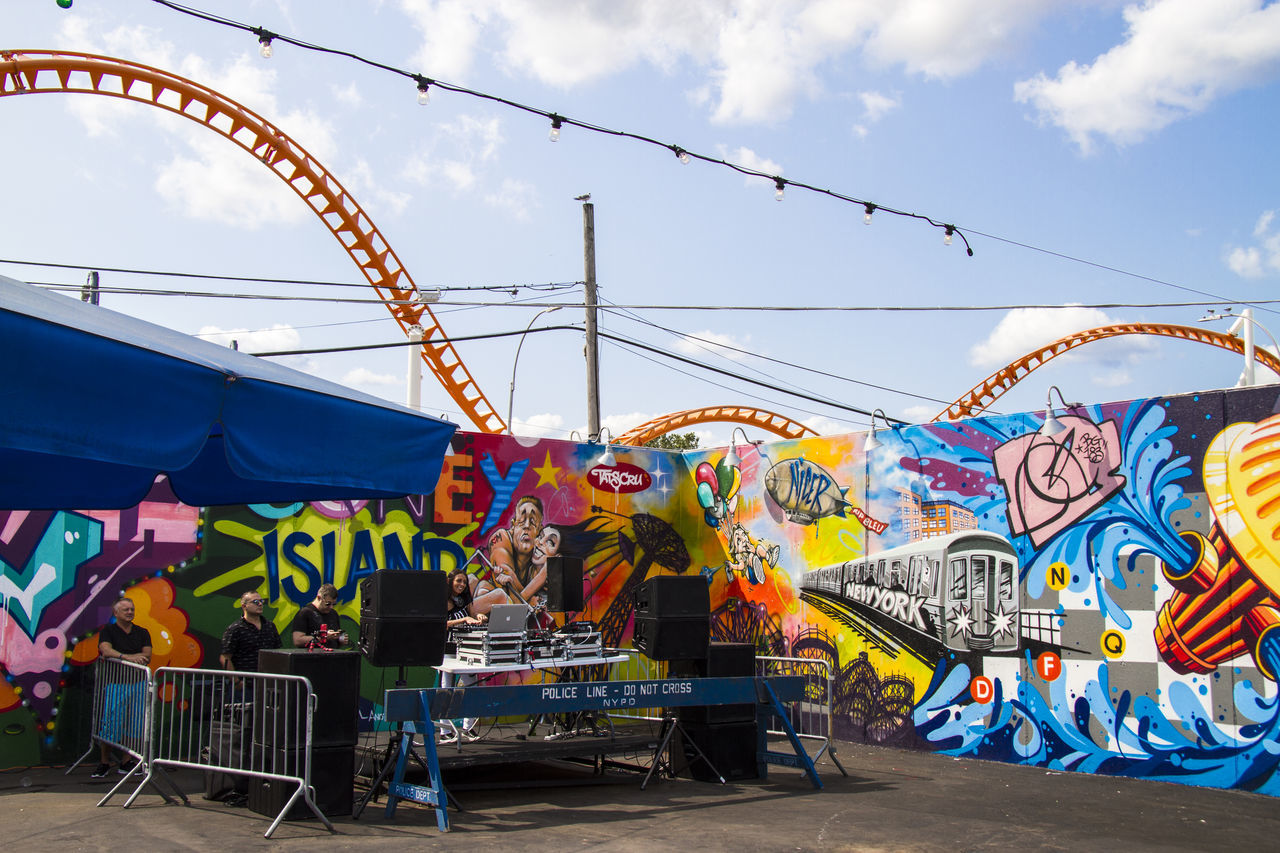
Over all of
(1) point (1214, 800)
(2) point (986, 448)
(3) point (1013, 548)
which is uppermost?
(2) point (986, 448)

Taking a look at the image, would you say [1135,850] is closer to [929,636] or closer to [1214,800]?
[1214,800]

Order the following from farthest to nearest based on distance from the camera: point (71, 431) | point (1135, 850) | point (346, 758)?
point (346, 758), point (1135, 850), point (71, 431)

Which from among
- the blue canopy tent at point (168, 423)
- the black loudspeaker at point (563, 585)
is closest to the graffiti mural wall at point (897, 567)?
the black loudspeaker at point (563, 585)

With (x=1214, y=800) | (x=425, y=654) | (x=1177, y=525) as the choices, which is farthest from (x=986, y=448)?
(x=425, y=654)

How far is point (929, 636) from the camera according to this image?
10703 mm

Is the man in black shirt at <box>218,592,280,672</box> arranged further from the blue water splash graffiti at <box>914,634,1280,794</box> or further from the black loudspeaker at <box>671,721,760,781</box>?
the blue water splash graffiti at <box>914,634,1280,794</box>

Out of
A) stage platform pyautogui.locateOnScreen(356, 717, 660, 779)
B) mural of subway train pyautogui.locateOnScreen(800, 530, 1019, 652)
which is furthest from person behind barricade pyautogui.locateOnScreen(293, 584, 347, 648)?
mural of subway train pyautogui.locateOnScreen(800, 530, 1019, 652)

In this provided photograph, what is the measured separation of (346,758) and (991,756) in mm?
6028

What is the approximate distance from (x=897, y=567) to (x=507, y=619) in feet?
14.3

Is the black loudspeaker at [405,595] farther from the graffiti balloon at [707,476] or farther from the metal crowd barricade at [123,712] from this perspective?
the graffiti balloon at [707,476]

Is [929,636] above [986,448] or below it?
below

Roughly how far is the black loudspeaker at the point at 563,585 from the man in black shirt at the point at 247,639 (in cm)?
251

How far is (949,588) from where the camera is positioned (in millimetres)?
10539

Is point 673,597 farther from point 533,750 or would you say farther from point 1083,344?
point 1083,344
